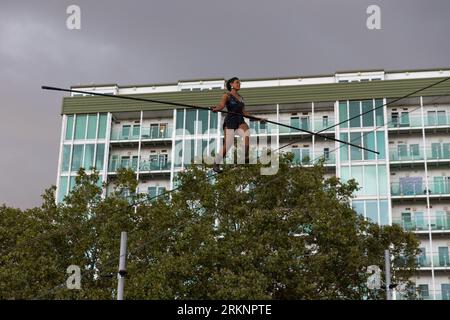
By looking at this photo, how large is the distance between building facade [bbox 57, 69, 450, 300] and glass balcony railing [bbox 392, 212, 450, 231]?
8 cm

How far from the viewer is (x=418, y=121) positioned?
68938mm

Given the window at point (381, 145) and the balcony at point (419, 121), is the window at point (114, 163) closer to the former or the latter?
the window at point (381, 145)

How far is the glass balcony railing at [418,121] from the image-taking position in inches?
2680

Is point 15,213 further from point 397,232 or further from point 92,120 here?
point 92,120

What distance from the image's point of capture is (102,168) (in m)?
70.4

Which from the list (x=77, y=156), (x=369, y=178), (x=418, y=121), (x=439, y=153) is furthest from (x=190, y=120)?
(x=439, y=153)

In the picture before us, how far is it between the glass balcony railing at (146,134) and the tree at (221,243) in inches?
1106

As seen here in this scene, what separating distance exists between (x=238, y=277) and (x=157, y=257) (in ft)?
16.0

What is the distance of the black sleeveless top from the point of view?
18.1 metres

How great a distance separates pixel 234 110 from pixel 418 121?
53495mm

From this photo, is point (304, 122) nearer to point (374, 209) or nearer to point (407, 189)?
point (374, 209)

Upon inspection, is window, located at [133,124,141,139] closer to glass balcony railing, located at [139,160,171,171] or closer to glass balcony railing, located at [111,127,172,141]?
glass balcony railing, located at [111,127,172,141]
